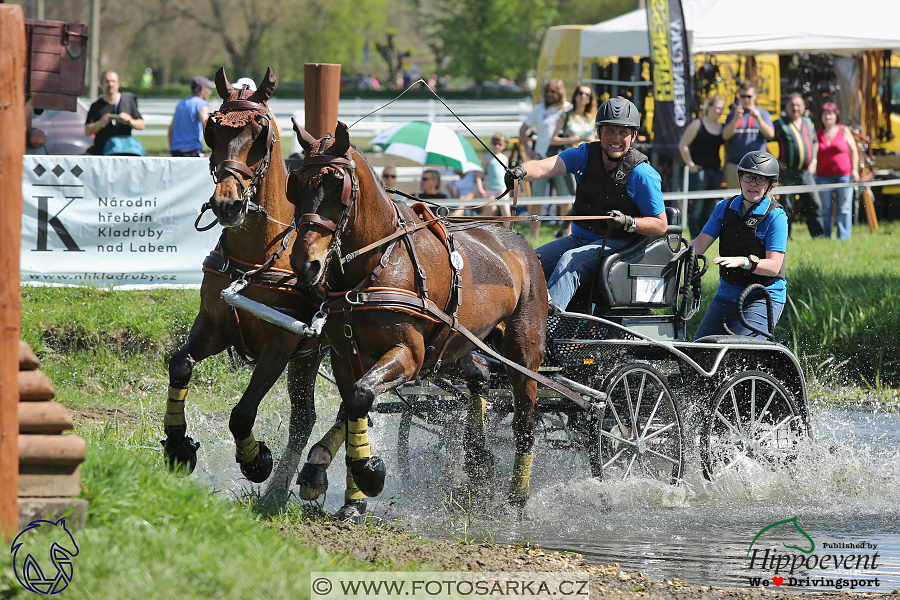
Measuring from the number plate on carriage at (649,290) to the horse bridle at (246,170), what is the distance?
8.40 ft

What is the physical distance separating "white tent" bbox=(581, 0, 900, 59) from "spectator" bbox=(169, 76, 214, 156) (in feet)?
21.8

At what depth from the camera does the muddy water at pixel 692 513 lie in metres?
5.23

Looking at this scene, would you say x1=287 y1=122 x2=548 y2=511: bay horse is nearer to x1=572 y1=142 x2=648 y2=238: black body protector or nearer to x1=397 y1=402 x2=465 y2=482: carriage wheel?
x1=572 y1=142 x2=648 y2=238: black body protector

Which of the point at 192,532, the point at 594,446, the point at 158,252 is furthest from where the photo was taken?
the point at 158,252

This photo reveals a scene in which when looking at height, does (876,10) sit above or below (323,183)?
above

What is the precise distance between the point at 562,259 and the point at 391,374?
2.02 meters

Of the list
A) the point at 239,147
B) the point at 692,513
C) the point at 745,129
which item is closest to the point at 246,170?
the point at 239,147

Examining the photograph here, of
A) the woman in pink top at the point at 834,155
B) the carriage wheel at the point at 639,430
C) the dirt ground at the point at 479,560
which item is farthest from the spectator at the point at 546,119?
the dirt ground at the point at 479,560

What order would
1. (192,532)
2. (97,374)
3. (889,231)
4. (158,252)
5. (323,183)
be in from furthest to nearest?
(889,231) → (158,252) → (97,374) → (323,183) → (192,532)

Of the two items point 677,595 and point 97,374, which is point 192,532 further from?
point 97,374

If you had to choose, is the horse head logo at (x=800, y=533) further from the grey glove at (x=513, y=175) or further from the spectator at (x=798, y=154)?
the spectator at (x=798, y=154)

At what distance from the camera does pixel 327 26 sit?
164 feet

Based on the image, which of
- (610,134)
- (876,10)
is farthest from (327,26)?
(610,134)

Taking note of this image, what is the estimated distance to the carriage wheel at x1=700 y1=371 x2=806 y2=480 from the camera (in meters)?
6.46
